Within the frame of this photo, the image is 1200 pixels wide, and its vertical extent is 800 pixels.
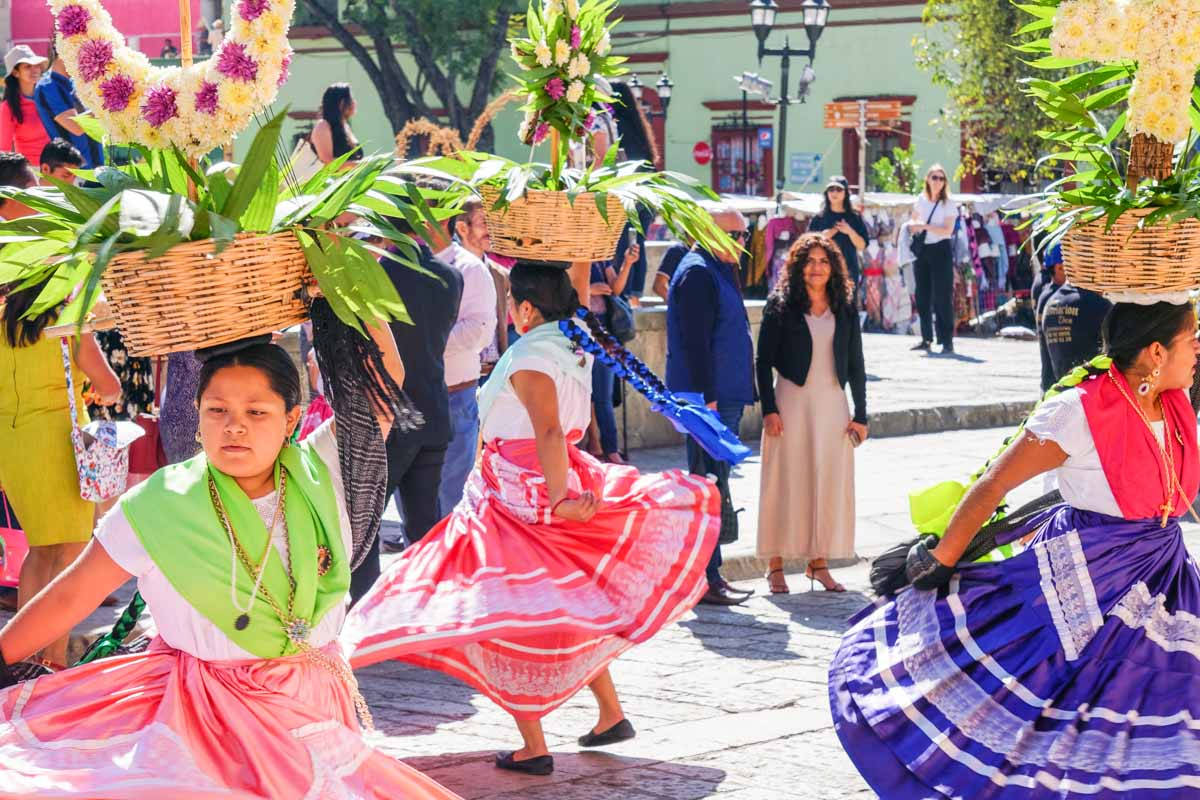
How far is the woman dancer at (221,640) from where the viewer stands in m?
3.87

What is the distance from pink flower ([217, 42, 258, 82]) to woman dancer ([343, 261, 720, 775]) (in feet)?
7.98

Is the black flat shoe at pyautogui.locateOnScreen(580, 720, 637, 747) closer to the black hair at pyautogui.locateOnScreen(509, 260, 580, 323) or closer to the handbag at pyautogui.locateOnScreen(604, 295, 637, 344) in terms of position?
the black hair at pyautogui.locateOnScreen(509, 260, 580, 323)

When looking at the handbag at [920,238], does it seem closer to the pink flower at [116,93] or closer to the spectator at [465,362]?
the spectator at [465,362]

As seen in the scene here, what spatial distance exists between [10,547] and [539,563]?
2788mm

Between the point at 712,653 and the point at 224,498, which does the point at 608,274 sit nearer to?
the point at 712,653

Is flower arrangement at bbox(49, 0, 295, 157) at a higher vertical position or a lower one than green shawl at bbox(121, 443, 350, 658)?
higher

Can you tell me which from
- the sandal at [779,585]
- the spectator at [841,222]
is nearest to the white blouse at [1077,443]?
the sandal at [779,585]

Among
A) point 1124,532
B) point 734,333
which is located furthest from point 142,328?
point 734,333

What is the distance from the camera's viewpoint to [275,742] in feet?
12.9

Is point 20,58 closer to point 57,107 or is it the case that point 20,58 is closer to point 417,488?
point 57,107

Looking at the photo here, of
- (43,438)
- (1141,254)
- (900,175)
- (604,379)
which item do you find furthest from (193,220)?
(900,175)

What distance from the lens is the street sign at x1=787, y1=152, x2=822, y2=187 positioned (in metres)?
37.9

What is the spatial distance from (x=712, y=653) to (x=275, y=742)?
4231 mm

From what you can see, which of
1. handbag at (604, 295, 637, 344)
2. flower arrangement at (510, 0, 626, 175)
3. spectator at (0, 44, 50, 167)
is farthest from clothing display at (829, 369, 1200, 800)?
spectator at (0, 44, 50, 167)
